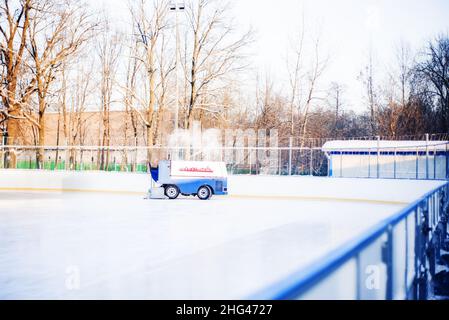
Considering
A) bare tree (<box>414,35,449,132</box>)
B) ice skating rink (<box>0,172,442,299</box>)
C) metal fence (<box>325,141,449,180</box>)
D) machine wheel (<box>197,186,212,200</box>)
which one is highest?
bare tree (<box>414,35,449,132</box>)

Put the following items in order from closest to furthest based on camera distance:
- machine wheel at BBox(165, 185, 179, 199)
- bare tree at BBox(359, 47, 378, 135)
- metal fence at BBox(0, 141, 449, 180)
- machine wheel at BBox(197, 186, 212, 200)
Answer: metal fence at BBox(0, 141, 449, 180) < machine wheel at BBox(165, 185, 179, 199) < machine wheel at BBox(197, 186, 212, 200) < bare tree at BBox(359, 47, 378, 135)

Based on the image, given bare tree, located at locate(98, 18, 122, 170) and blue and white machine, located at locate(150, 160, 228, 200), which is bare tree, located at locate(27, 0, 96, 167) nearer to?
bare tree, located at locate(98, 18, 122, 170)

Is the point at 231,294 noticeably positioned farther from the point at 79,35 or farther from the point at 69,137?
the point at 69,137

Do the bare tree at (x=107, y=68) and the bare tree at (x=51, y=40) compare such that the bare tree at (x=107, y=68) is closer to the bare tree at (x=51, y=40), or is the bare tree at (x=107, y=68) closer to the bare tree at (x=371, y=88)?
the bare tree at (x=51, y=40)

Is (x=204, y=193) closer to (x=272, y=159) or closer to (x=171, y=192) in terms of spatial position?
(x=171, y=192)

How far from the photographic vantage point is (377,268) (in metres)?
2.85

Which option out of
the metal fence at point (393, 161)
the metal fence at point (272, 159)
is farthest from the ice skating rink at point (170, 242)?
the metal fence at point (272, 159)

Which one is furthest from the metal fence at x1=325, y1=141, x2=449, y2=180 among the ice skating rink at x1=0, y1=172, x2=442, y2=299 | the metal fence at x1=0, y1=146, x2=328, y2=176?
the metal fence at x1=0, y1=146, x2=328, y2=176

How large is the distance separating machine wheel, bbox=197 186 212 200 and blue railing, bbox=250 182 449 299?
40.7ft

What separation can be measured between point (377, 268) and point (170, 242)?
5.37 m

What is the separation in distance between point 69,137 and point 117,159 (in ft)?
69.3

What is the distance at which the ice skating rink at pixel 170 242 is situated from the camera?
4.98m

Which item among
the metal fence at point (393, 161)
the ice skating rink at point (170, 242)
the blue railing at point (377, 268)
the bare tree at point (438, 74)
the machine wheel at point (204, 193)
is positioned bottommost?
the ice skating rink at point (170, 242)

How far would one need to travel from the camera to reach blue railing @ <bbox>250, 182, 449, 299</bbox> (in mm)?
1752
